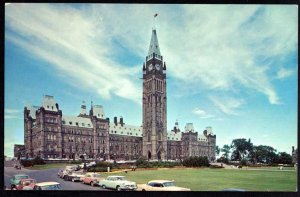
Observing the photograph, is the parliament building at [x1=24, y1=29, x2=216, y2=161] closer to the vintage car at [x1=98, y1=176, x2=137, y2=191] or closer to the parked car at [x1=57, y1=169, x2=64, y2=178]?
the parked car at [x1=57, y1=169, x2=64, y2=178]

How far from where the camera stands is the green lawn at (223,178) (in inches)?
427

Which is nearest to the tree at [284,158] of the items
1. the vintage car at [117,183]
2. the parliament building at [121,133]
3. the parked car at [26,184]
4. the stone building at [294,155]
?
the stone building at [294,155]

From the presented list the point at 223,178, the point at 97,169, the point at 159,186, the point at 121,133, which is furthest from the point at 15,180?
the point at 223,178

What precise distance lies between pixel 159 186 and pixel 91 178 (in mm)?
1843

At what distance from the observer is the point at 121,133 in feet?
38.9

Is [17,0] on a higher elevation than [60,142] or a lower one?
higher

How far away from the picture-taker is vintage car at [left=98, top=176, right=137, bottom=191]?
1083cm

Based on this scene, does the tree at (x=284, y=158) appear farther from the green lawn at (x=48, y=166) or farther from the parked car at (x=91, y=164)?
the green lawn at (x=48, y=166)

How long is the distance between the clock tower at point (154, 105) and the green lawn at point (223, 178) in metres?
0.88

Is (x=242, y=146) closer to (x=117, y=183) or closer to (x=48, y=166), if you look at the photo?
(x=117, y=183)

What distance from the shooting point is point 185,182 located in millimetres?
11141

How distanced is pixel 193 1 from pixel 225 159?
4520 millimetres

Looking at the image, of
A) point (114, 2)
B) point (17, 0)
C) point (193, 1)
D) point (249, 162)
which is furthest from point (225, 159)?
point (17, 0)
